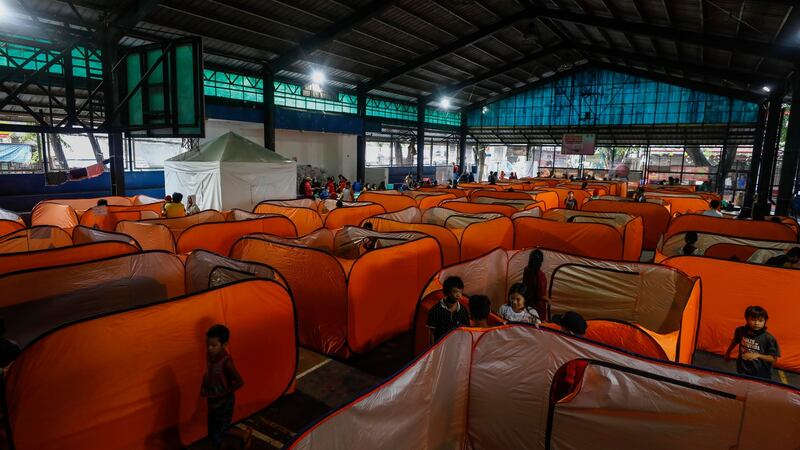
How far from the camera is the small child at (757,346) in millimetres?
3828

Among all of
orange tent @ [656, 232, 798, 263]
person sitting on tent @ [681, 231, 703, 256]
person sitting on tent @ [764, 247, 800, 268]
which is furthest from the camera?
person sitting on tent @ [681, 231, 703, 256]

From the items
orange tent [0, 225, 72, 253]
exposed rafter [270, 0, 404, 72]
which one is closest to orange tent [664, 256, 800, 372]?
orange tent [0, 225, 72, 253]

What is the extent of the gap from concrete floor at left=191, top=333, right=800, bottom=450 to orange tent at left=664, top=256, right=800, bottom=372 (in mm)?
266

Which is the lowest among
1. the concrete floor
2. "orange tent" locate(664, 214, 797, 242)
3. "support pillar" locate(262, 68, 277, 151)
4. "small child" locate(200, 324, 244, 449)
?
the concrete floor

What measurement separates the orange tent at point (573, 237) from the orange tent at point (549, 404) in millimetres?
4794

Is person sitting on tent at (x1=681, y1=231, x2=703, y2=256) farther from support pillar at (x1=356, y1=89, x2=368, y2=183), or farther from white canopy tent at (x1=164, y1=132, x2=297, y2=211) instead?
support pillar at (x1=356, y1=89, x2=368, y2=183)

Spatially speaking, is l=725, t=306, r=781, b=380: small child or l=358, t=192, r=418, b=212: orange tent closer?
l=725, t=306, r=781, b=380: small child

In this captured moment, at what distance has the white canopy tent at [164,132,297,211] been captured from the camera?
39.3ft

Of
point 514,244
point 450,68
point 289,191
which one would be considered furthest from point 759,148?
point 289,191

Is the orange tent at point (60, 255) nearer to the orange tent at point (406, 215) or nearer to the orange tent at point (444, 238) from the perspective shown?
the orange tent at point (444, 238)

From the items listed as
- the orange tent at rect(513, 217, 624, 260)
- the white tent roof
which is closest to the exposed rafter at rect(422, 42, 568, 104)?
the white tent roof

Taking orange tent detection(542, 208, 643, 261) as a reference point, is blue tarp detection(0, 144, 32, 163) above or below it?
above

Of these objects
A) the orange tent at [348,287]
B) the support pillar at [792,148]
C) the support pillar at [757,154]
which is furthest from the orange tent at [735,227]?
the support pillar at [757,154]

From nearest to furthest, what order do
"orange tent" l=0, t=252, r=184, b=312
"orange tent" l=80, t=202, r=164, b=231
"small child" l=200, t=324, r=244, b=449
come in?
"small child" l=200, t=324, r=244, b=449 < "orange tent" l=0, t=252, r=184, b=312 < "orange tent" l=80, t=202, r=164, b=231
